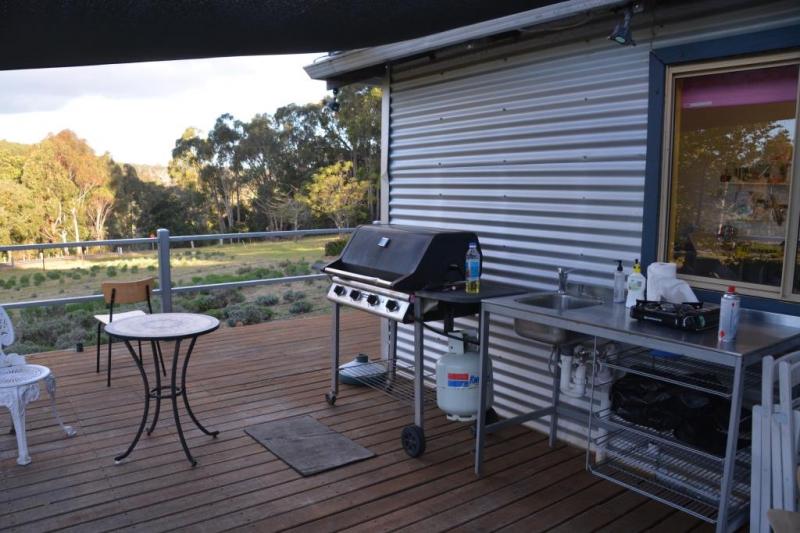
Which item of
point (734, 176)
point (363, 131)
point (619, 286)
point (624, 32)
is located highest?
point (363, 131)

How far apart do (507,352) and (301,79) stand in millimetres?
16157

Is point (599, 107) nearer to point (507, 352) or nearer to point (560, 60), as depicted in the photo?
point (560, 60)

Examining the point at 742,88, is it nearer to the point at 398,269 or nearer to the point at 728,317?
the point at 728,317

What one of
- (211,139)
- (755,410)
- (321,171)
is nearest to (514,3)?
(755,410)

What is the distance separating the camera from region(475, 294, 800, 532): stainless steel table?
7.14ft

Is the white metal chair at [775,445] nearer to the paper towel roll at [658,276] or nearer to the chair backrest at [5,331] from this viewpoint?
the paper towel roll at [658,276]

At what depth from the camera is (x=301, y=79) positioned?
1839 cm

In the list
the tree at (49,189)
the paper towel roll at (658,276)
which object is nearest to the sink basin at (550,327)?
the paper towel roll at (658,276)

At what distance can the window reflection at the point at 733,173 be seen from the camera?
266 centimetres

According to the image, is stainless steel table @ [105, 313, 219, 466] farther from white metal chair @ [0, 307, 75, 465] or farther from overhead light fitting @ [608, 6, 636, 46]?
overhead light fitting @ [608, 6, 636, 46]

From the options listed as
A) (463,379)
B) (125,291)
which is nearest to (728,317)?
(463,379)

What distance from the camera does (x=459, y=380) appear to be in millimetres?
3496

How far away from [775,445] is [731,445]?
139 mm

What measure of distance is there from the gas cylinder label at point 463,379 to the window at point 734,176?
121 cm
